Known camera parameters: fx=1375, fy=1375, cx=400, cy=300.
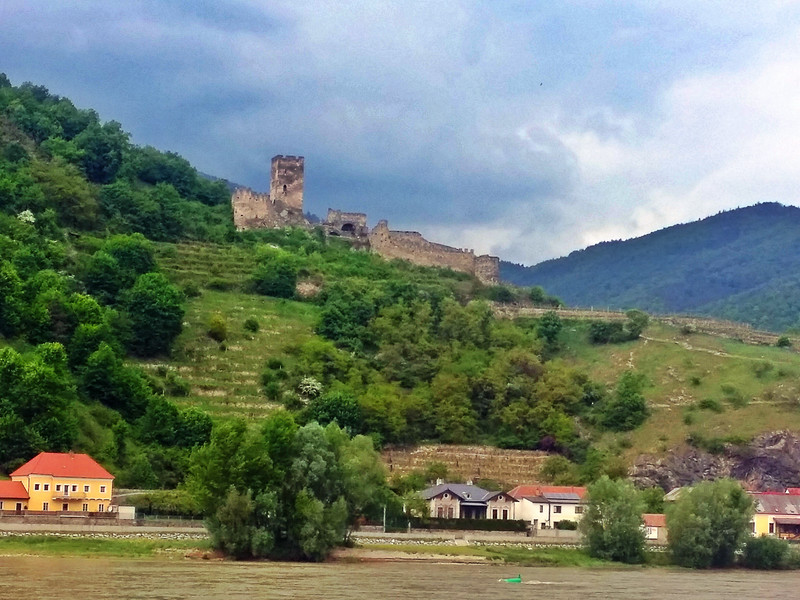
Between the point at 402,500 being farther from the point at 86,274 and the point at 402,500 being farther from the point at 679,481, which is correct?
the point at 86,274

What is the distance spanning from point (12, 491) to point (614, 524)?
1381 inches

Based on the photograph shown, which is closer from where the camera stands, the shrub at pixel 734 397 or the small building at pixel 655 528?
the small building at pixel 655 528

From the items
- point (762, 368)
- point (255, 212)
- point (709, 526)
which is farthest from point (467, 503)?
point (255, 212)

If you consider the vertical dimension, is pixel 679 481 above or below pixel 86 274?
below

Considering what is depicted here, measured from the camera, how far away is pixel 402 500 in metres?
92.2

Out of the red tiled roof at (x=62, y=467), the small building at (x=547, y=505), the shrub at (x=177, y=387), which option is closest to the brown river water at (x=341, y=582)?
the red tiled roof at (x=62, y=467)

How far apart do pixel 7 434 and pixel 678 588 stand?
40.2 meters

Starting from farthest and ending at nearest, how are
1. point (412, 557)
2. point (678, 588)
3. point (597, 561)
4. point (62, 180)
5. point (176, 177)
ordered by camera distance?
point (176, 177)
point (62, 180)
point (597, 561)
point (412, 557)
point (678, 588)

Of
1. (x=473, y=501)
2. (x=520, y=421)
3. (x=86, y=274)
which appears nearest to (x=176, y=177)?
(x=86, y=274)

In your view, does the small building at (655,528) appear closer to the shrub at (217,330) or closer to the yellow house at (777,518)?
the yellow house at (777,518)

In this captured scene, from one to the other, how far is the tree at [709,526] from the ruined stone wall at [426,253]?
226 ft

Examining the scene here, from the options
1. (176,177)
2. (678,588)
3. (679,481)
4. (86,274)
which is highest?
(176,177)

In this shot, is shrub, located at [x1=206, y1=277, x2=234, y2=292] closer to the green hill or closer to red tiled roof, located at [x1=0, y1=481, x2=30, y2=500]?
the green hill

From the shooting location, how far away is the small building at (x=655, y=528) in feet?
303
